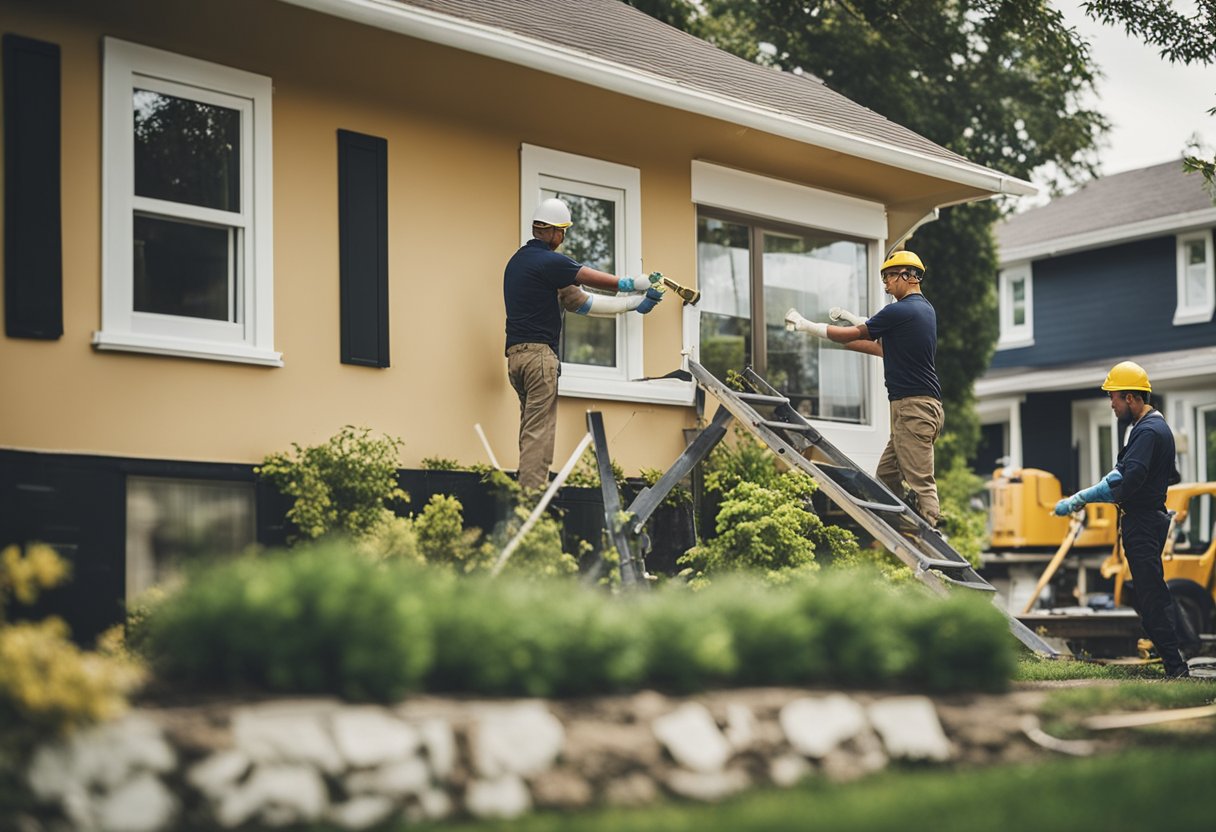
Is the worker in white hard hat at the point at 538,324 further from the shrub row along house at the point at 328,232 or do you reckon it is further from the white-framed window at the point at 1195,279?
the white-framed window at the point at 1195,279

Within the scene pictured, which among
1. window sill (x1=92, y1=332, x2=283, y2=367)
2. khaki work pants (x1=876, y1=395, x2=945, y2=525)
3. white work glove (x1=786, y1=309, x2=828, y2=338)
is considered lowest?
khaki work pants (x1=876, y1=395, x2=945, y2=525)

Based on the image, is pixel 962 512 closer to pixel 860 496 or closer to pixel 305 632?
pixel 860 496

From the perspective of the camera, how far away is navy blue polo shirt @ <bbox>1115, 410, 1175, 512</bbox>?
9.80m

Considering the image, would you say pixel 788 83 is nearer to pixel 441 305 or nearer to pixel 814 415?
pixel 814 415

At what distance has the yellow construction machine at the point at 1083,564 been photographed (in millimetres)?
14172

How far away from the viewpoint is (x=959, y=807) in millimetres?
4977

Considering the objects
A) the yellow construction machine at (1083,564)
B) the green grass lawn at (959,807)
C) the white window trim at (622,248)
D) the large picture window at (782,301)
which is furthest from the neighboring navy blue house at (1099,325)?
the green grass lawn at (959,807)

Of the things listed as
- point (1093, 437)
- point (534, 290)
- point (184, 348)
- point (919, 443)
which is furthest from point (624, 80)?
point (1093, 437)

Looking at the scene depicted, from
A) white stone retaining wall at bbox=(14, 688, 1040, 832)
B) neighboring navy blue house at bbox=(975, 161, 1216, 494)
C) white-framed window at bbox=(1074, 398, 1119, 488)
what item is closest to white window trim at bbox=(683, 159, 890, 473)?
white stone retaining wall at bbox=(14, 688, 1040, 832)

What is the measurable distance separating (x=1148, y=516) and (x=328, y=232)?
573 cm

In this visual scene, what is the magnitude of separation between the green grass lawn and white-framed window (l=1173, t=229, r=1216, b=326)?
1971 centimetres

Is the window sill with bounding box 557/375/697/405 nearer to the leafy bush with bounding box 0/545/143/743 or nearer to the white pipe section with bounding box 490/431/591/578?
the white pipe section with bounding box 490/431/591/578

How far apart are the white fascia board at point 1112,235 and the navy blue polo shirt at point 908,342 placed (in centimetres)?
1486

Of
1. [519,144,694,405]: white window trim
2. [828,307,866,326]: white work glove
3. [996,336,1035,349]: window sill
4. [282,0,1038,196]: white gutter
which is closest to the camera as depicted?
[282,0,1038,196]: white gutter
